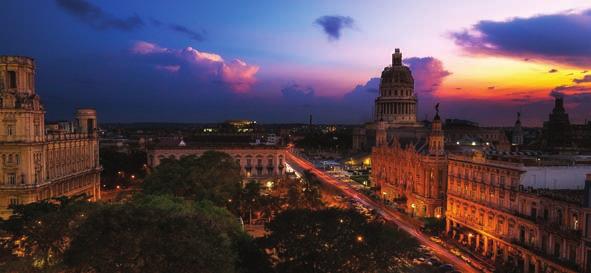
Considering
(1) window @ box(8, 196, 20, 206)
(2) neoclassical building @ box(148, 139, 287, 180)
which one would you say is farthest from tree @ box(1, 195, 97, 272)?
(2) neoclassical building @ box(148, 139, 287, 180)

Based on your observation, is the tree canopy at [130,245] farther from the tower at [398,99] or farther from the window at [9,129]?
the tower at [398,99]

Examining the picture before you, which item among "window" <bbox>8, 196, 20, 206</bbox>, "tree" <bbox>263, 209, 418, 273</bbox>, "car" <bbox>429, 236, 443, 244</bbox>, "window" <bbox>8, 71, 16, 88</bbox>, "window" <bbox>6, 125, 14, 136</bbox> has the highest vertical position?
"window" <bbox>8, 71, 16, 88</bbox>

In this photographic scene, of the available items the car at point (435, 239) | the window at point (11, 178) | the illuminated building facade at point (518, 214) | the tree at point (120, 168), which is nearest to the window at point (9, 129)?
the window at point (11, 178)

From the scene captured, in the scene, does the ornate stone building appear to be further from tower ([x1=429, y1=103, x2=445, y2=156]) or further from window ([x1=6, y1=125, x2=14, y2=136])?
window ([x1=6, y1=125, x2=14, y2=136])

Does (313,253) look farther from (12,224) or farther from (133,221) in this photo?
(12,224)

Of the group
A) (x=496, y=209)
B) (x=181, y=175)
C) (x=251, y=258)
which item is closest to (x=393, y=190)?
(x=496, y=209)

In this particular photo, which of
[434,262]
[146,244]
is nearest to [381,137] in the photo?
[434,262]

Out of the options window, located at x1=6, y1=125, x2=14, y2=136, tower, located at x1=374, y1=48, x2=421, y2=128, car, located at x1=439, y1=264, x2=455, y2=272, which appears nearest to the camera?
car, located at x1=439, y1=264, x2=455, y2=272

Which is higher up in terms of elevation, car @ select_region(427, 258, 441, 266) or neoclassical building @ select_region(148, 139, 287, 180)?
neoclassical building @ select_region(148, 139, 287, 180)
